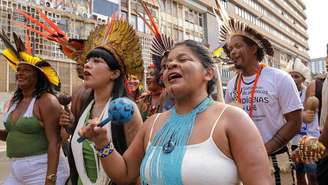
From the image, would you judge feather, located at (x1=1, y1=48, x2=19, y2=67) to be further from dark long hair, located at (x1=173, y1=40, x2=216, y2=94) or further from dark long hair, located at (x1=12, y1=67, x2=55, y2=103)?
dark long hair, located at (x1=173, y1=40, x2=216, y2=94)

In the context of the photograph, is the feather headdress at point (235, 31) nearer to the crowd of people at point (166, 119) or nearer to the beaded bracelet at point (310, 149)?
the crowd of people at point (166, 119)

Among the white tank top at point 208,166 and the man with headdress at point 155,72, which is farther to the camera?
the man with headdress at point 155,72

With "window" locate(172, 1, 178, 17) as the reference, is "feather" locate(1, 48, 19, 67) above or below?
below

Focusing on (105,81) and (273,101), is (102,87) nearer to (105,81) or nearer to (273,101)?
(105,81)

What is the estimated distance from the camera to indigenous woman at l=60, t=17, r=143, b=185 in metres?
2.50

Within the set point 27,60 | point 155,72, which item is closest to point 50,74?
point 27,60

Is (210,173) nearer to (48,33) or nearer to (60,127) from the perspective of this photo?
Answer: (60,127)

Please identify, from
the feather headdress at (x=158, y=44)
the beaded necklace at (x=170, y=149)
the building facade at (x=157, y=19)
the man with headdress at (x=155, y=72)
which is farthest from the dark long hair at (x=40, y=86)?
the beaded necklace at (x=170, y=149)

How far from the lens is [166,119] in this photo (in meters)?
2.06

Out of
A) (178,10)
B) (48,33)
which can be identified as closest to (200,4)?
(178,10)

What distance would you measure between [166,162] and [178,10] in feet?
113

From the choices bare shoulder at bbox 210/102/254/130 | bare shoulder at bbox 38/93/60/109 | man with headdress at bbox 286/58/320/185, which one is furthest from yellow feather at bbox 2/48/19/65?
man with headdress at bbox 286/58/320/185

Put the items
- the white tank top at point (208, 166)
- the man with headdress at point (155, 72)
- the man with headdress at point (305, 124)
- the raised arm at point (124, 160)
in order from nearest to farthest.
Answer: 1. the white tank top at point (208, 166)
2. the raised arm at point (124, 160)
3. the man with headdress at point (305, 124)
4. the man with headdress at point (155, 72)

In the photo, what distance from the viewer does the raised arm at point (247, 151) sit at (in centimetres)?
171
